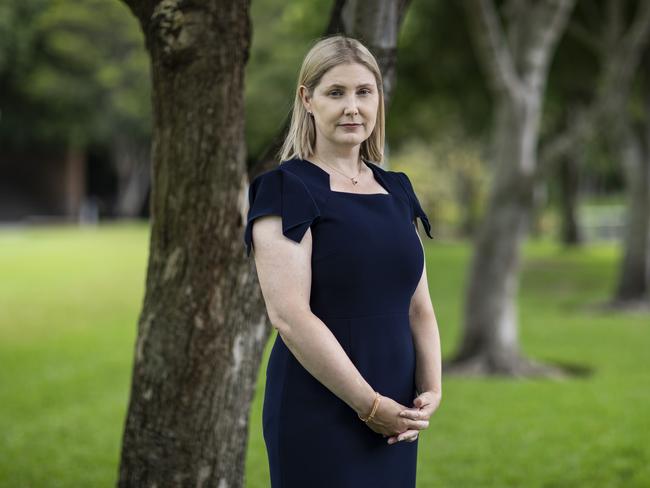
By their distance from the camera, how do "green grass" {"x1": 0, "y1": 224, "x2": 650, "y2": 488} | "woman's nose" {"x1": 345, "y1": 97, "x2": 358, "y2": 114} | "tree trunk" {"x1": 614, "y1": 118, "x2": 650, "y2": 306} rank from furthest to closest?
"tree trunk" {"x1": 614, "y1": 118, "x2": 650, "y2": 306}, "green grass" {"x1": 0, "y1": 224, "x2": 650, "y2": 488}, "woman's nose" {"x1": 345, "y1": 97, "x2": 358, "y2": 114}

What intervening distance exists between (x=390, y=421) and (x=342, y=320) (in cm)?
31

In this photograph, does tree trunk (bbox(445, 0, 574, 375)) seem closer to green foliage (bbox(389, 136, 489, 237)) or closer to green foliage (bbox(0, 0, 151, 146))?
green foliage (bbox(0, 0, 151, 146))

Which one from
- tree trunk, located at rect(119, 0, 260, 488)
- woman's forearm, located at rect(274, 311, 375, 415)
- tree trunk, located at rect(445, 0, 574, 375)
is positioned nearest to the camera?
woman's forearm, located at rect(274, 311, 375, 415)

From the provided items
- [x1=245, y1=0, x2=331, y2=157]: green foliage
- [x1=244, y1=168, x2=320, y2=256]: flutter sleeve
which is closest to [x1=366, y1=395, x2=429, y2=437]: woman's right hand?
[x1=244, y1=168, x2=320, y2=256]: flutter sleeve

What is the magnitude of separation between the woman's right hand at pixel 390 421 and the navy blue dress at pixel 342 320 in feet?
0.18

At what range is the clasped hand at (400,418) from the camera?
8.46ft

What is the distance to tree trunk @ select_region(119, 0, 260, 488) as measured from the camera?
160 inches

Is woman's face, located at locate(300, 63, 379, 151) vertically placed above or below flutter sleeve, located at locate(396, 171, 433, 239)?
above

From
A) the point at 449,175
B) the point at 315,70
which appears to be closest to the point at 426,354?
the point at 315,70

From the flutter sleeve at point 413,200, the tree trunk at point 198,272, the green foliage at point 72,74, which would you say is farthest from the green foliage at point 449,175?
the flutter sleeve at point 413,200

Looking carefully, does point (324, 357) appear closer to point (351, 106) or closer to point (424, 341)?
point (424, 341)

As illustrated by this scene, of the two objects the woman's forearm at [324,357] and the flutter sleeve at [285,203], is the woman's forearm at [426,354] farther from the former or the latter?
the flutter sleeve at [285,203]

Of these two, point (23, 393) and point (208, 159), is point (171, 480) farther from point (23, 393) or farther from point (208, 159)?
point (23, 393)

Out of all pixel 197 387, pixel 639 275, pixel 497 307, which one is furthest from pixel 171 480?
pixel 639 275
